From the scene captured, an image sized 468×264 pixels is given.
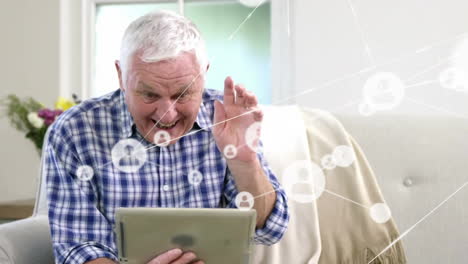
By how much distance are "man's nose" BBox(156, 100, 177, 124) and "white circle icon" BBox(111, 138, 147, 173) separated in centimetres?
14

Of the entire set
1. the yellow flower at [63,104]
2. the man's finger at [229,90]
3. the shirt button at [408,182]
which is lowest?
the shirt button at [408,182]

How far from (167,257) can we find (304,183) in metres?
0.38

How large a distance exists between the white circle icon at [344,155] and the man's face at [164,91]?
13.4 inches

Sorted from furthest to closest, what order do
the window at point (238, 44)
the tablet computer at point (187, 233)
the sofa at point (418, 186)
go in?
the sofa at point (418, 186), the window at point (238, 44), the tablet computer at point (187, 233)

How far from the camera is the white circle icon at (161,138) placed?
794mm

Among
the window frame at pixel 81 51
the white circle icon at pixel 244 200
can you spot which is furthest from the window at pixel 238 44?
the white circle icon at pixel 244 200

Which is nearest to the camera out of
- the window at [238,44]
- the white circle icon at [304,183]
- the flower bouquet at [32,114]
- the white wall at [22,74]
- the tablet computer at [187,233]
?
the tablet computer at [187,233]

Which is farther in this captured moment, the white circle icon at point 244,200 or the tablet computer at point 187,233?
the white circle icon at point 244,200

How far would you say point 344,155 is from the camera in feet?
3.51

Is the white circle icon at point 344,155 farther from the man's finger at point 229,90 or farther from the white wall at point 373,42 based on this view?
the man's finger at point 229,90

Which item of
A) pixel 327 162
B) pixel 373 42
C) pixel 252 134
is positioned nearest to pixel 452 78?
pixel 373 42

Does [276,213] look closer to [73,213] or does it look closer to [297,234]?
[297,234]

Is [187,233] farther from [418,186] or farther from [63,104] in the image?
[63,104]

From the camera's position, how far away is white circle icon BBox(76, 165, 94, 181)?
2.78 ft
